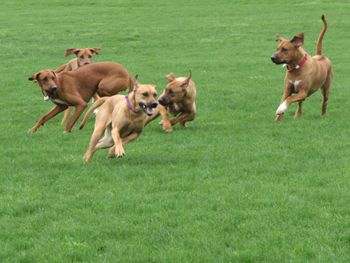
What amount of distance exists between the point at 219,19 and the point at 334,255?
3428 cm

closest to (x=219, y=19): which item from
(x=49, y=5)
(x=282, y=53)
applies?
(x=49, y=5)

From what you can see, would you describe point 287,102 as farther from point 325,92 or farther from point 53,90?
point 53,90

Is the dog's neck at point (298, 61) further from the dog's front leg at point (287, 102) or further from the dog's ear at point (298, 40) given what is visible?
the dog's front leg at point (287, 102)

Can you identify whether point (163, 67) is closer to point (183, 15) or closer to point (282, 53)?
point (282, 53)

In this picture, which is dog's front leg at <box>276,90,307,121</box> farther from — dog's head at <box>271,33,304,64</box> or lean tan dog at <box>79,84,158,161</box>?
lean tan dog at <box>79,84,158,161</box>

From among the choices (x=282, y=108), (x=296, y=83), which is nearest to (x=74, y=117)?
(x=282, y=108)

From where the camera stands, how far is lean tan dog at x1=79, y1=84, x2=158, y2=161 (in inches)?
437

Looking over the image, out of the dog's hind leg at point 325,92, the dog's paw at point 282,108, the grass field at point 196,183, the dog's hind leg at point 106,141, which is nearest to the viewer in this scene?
the grass field at point 196,183

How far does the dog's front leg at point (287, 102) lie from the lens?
1445cm

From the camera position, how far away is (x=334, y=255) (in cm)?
706

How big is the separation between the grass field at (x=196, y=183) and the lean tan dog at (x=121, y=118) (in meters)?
0.29

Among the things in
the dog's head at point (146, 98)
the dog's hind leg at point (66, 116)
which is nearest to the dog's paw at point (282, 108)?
the dog's head at point (146, 98)

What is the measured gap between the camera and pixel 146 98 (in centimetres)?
1110

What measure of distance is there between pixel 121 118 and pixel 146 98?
19.3 inches
